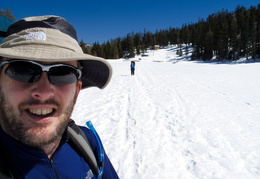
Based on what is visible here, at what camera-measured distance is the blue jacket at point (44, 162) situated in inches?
45.6

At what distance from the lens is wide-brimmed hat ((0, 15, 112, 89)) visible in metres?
1.03

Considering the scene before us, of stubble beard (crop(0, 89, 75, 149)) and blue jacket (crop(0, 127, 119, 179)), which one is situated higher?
stubble beard (crop(0, 89, 75, 149))

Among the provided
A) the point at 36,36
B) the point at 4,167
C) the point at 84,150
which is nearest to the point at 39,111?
the point at 4,167

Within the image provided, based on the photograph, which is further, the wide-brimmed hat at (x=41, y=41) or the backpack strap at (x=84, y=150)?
the backpack strap at (x=84, y=150)

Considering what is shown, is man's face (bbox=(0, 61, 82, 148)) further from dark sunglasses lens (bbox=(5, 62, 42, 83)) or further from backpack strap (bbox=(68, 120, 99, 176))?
backpack strap (bbox=(68, 120, 99, 176))

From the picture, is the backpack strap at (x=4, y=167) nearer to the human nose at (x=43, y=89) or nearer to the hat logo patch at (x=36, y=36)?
the human nose at (x=43, y=89)

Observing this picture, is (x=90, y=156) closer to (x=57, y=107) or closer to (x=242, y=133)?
(x=57, y=107)

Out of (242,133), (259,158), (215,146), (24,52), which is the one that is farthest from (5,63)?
(242,133)


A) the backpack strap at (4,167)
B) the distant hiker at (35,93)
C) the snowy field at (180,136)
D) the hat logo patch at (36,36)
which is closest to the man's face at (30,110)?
the distant hiker at (35,93)

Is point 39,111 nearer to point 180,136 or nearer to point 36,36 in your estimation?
point 36,36

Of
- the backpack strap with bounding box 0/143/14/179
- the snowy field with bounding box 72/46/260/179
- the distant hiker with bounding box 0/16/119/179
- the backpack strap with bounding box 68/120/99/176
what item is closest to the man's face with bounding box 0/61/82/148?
the distant hiker with bounding box 0/16/119/179

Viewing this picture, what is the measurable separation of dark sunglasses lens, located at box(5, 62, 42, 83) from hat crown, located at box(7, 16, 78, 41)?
29 centimetres

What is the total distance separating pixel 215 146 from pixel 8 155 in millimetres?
3955

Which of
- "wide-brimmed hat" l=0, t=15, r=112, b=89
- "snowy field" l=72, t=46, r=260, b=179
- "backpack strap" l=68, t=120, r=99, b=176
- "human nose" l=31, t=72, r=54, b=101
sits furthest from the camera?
"snowy field" l=72, t=46, r=260, b=179
